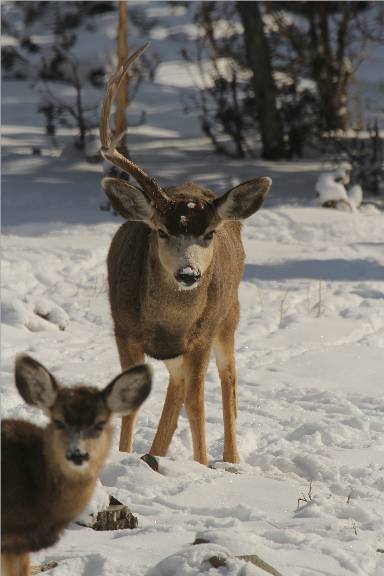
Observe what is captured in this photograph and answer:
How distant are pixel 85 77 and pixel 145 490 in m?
21.0

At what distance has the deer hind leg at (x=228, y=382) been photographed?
8.30 meters

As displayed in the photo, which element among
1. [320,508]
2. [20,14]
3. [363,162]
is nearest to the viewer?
[320,508]

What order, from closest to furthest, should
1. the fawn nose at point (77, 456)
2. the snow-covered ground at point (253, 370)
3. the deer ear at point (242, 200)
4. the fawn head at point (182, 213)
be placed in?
the fawn nose at point (77, 456) → the snow-covered ground at point (253, 370) → the fawn head at point (182, 213) → the deer ear at point (242, 200)

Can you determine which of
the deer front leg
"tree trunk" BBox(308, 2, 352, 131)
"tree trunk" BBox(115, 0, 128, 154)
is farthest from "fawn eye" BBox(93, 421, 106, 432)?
"tree trunk" BBox(308, 2, 352, 131)

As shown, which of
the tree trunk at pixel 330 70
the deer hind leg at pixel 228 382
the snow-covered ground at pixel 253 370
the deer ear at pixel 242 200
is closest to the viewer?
the snow-covered ground at pixel 253 370

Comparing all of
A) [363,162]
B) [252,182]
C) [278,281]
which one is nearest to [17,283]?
[278,281]

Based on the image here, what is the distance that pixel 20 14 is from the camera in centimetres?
2989

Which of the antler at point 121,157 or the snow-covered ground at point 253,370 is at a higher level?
the antler at point 121,157

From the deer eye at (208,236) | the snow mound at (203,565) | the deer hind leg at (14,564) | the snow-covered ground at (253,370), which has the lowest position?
the snow-covered ground at (253,370)

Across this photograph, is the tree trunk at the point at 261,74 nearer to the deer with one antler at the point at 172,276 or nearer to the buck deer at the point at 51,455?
the deer with one antler at the point at 172,276

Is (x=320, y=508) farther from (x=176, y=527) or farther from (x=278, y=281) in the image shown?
(x=278, y=281)

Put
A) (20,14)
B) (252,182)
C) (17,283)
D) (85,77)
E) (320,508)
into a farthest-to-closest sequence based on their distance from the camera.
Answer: (20,14) → (85,77) → (17,283) → (252,182) → (320,508)

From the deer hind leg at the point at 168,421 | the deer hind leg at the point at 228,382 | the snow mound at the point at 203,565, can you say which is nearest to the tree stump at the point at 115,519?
the snow mound at the point at 203,565

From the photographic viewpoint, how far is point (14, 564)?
15.3ft
